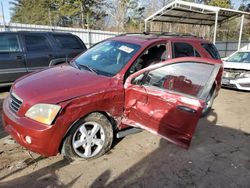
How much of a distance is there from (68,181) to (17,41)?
5292 mm

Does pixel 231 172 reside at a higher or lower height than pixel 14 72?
lower

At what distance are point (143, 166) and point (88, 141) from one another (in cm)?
86

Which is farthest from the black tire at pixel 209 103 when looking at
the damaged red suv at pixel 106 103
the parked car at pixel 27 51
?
the parked car at pixel 27 51

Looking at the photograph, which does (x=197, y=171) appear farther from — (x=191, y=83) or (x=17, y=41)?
(x=17, y=41)

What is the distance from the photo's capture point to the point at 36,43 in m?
7.21

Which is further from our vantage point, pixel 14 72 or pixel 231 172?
pixel 14 72

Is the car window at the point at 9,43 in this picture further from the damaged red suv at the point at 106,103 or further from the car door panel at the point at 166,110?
the car door panel at the point at 166,110

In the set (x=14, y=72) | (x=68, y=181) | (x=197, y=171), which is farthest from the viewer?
(x=14, y=72)

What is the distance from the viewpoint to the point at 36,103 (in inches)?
121

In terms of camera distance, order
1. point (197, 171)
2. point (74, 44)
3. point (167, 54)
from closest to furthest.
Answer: point (197, 171), point (167, 54), point (74, 44)

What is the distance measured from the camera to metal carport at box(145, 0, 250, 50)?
41.1ft

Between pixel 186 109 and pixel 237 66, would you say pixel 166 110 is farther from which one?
pixel 237 66

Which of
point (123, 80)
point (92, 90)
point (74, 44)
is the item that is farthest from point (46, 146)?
point (74, 44)

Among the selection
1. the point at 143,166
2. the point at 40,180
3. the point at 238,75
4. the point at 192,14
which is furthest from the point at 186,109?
the point at 192,14
